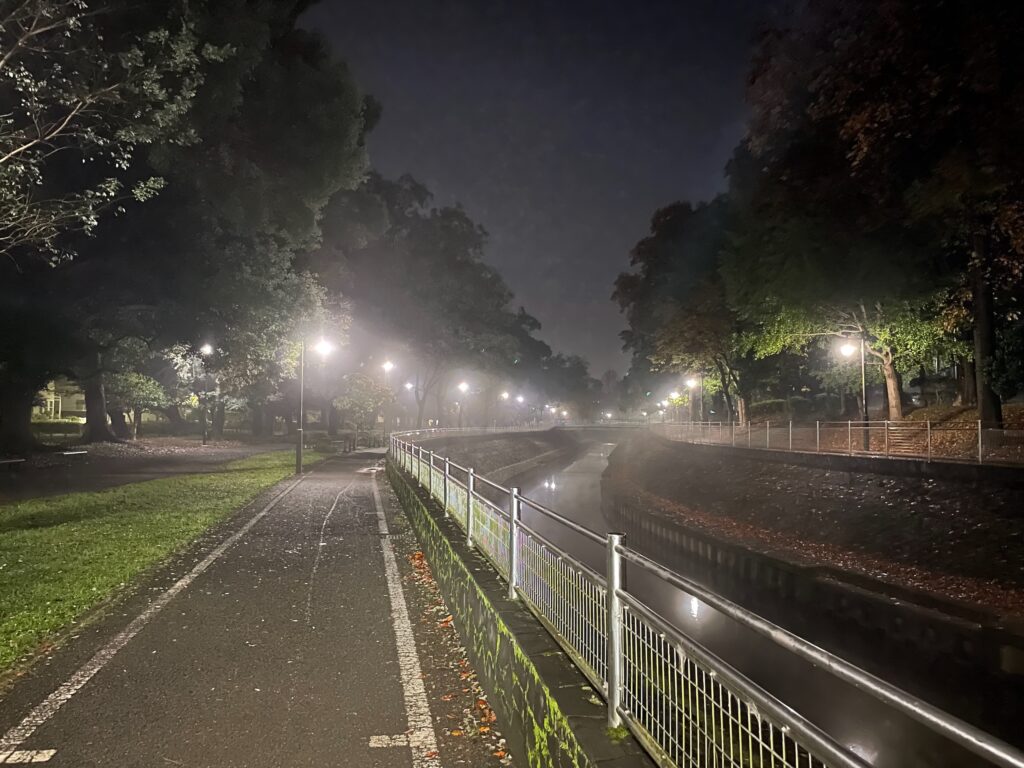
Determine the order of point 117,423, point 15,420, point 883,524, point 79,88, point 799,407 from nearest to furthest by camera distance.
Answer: point 79,88, point 883,524, point 15,420, point 117,423, point 799,407

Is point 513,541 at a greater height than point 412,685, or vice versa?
point 513,541

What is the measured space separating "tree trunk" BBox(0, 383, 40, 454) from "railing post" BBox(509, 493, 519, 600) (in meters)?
27.2

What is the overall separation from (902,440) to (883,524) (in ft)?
13.9

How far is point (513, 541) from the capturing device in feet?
18.2

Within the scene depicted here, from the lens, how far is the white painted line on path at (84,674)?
13.4 ft

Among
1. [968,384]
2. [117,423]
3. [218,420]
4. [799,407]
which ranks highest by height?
[968,384]

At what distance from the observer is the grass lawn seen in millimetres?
6645

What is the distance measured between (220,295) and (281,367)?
36.5ft

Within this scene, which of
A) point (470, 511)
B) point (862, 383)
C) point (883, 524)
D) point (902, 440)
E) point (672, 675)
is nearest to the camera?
point (672, 675)

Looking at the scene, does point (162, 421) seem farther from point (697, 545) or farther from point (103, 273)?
point (697, 545)

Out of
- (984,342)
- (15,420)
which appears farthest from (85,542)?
(984,342)

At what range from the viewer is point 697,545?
17.8m

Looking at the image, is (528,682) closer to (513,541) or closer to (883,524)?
(513,541)

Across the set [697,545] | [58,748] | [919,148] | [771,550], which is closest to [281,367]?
[697,545]
